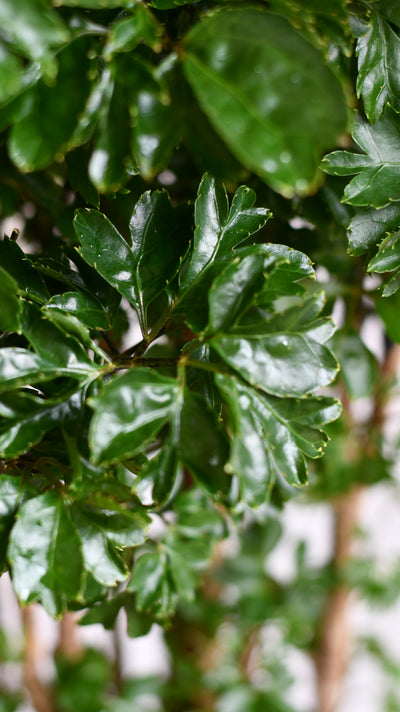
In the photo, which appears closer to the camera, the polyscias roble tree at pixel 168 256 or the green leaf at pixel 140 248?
the polyscias roble tree at pixel 168 256

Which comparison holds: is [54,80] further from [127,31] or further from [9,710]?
[9,710]

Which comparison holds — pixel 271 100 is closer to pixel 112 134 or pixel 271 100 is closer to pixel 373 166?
pixel 112 134

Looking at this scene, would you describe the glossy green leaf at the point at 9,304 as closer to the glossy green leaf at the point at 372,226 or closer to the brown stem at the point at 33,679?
the glossy green leaf at the point at 372,226

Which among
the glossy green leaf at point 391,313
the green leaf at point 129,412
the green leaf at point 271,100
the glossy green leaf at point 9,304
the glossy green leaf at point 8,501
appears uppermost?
the green leaf at point 271,100

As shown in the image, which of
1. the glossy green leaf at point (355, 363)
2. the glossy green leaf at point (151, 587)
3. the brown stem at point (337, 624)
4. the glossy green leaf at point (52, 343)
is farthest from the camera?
the brown stem at point (337, 624)

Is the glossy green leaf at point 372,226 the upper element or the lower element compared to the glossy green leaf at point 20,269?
lower

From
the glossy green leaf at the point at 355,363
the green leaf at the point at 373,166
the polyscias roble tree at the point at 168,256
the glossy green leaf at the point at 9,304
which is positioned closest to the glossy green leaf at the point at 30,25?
the polyscias roble tree at the point at 168,256

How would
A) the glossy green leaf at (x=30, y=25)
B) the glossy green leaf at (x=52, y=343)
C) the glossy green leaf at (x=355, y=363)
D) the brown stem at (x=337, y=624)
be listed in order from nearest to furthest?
the glossy green leaf at (x=30, y=25), the glossy green leaf at (x=52, y=343), the glossy green leaf at (x=355, y=363), the brown stem at (x=337, y=624)
